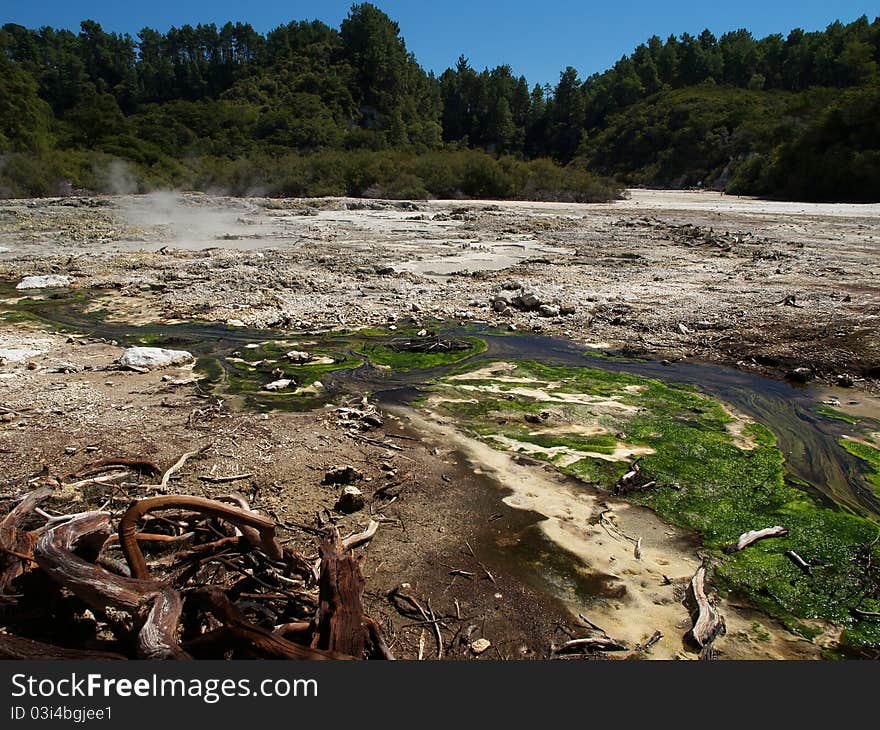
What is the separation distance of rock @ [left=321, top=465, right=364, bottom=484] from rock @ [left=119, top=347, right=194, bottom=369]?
2906mm

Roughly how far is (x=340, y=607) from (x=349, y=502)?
45.2 inches

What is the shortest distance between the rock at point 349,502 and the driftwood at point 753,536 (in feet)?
6.63

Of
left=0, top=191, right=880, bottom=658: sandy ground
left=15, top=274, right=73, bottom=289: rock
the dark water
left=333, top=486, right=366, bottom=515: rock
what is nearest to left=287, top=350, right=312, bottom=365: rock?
the dark water

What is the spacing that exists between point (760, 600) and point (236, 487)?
2843mm

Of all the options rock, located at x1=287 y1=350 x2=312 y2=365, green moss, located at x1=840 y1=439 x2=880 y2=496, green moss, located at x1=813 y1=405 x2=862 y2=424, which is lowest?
green moss, located at x1=840 y1=439 x2=880 y2=496

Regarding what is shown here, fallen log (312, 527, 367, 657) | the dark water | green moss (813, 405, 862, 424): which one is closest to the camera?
fallen log (312, 527, 367, 657)

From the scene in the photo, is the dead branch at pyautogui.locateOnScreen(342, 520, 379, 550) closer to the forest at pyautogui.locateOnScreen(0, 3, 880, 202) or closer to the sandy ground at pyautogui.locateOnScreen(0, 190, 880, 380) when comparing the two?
the sandy ground at pyautogui.locateOnScreen(0, 190, 880, 380)

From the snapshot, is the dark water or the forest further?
the forest

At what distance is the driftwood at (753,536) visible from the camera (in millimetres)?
3066

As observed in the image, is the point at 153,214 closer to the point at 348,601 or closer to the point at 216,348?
the point at 216,348

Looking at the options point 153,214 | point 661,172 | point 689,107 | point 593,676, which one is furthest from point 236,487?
point 689,107

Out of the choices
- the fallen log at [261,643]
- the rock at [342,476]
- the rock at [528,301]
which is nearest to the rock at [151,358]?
the rock at [342,476]

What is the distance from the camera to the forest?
3028cm

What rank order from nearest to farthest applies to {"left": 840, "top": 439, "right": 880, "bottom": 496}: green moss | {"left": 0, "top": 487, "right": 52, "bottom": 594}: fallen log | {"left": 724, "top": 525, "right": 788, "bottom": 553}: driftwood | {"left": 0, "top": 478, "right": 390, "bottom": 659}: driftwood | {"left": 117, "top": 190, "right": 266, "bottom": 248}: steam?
{"left": 0, "top": 478, "right": 390, "bottom": 659}: driftwood, {"left": 0, "top": 487, "right": 52, "bottom": 594}: fallen log, {"left": 724, "top": 525, "right": 788, "bottom": 553}: driftwood, {"left": 840, "top": 439, "right": 880, "bottom": 496}: green moss, {"left": 117, "top": 190, "right": 266, "bottom": 248}: steam
